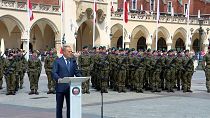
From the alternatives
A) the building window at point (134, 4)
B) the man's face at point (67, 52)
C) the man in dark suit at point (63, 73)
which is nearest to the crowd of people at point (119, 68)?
the man in dark suit at point (63, 73)

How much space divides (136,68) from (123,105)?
15.6 ft

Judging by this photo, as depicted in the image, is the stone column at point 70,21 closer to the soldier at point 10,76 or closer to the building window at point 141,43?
the building window at point 141,43

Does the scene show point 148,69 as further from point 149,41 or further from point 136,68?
point 149,41

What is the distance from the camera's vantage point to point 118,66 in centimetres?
1912

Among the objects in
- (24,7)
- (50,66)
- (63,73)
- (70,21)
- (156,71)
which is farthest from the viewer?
(70,21)

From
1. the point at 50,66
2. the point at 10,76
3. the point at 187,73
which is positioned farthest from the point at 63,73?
the point at 187,73

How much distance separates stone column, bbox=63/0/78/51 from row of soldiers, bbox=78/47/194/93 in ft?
92.6

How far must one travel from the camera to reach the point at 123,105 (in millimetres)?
14648

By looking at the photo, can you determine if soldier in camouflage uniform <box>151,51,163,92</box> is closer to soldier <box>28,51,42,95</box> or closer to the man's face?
soldier <box>28,51,42,95</box>

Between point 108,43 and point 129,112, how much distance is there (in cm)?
4031

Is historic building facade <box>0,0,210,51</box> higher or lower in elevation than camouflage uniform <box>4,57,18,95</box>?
higher

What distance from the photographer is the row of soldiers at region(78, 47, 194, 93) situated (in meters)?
18.9

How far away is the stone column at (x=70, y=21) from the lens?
48.1 meters

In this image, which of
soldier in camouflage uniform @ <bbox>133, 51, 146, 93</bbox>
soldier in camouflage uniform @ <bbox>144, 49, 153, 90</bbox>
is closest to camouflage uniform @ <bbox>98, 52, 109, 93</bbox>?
soldier in camouflage uniform @ <bbox>133, 51, 146, 93</bbox>
